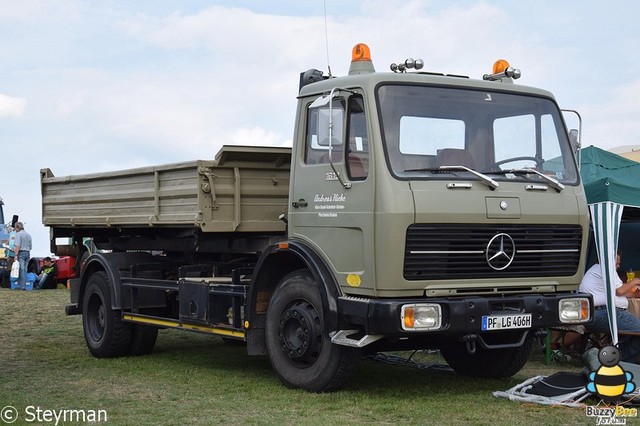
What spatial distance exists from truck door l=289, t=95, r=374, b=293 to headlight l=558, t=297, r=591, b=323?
1776 millimetres

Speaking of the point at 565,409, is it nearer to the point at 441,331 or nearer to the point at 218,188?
the point at 441,331

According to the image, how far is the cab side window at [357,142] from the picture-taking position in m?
7.61

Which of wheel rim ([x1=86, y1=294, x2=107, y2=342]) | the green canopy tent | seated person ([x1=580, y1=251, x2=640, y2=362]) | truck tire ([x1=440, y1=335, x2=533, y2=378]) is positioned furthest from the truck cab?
wheel rim ([x1=86, y1=294, x2=107, y2=342])

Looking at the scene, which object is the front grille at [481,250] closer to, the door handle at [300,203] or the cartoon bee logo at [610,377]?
the cartoon bee logo at [610,377]

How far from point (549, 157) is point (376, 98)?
175cm

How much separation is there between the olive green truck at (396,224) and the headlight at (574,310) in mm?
12

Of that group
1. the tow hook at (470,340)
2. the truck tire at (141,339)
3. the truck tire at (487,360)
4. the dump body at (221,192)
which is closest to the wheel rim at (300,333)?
the tow hook at (470,340)

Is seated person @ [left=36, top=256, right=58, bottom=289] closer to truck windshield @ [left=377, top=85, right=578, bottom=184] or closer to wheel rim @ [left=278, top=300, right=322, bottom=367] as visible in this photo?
wheel rim @ [left=278, top=300, right=322, bottom=367]

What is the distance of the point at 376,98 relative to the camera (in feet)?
25.0

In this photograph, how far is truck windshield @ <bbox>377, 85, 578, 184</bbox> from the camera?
7.64 m

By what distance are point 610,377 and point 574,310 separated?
88 centimetres

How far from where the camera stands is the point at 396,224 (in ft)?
23.9

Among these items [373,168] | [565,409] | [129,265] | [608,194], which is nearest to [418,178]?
[373,168]

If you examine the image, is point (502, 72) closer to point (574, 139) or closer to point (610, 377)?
point (574, 139)
